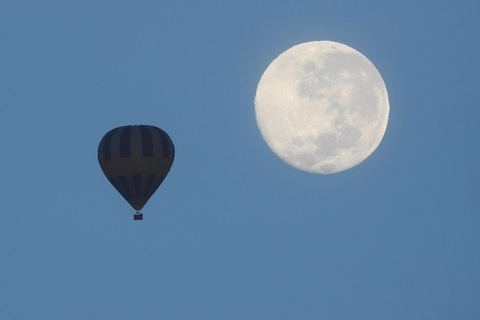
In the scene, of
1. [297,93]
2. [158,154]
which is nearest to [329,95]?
[297,93]

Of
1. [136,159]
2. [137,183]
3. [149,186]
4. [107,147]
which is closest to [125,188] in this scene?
[137,183]

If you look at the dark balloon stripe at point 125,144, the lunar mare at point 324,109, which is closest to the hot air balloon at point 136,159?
the dark balloon stripe at point 125,144

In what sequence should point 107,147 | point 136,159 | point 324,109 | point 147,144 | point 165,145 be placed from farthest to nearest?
1. point 165,145
2. point 107,147
3. point 147,144
4. point 136,159
5. point 324,109

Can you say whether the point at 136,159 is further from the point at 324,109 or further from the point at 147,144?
the point at 324,109

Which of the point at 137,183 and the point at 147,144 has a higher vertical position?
the point at 147,144

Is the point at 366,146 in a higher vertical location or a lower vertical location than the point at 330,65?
lower

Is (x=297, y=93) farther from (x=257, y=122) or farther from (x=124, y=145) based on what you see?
(x=124, y=145)
